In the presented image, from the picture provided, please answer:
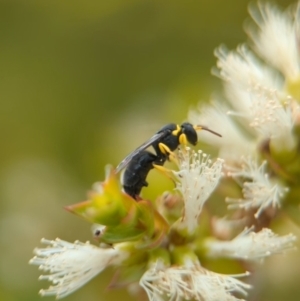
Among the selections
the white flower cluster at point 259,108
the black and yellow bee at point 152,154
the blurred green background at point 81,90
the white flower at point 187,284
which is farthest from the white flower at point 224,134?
the blurred green background at point 81,90

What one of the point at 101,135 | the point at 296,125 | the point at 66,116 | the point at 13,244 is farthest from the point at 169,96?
the point at 296,125

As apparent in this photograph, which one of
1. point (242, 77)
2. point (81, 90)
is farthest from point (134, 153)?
point (81, 90)

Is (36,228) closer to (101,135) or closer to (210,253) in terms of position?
(101,135)

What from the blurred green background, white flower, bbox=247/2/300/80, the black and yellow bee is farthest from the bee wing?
the blurred green background

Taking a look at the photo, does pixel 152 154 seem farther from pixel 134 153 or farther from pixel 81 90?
pixel 81 90

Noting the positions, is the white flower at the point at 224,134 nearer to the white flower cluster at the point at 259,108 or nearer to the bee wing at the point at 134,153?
the white flower cluster at the point at 259,108
